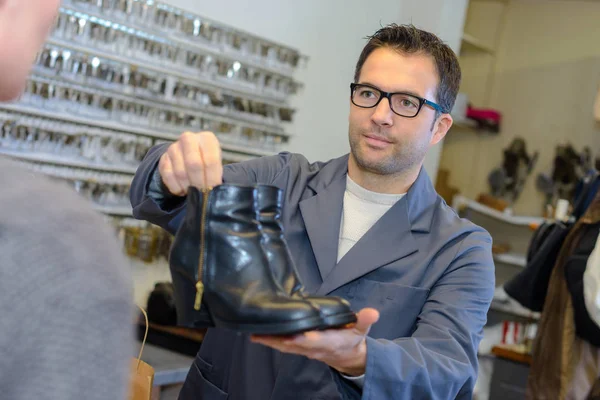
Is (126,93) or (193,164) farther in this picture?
(126,93)

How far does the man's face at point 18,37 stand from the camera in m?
0.61

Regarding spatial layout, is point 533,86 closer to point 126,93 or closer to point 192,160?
point 126,93

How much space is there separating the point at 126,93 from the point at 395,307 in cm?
253

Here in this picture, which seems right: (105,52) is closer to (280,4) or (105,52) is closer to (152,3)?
(152,3)

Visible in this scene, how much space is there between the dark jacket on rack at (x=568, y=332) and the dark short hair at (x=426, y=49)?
2.22 m

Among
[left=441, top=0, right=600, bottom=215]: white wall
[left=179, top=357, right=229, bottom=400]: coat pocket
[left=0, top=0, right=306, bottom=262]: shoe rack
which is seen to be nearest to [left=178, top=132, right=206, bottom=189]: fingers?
[left=179, top=357, right=229, bottom=400]: coat pocket

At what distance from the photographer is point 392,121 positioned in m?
1.84

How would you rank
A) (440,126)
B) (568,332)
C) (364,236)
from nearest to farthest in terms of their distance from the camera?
1. (364,236)
2. (440,126)
3. (568,332)

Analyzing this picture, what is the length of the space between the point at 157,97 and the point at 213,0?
0.68 m

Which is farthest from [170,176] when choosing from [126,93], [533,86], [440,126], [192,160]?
[533,86]

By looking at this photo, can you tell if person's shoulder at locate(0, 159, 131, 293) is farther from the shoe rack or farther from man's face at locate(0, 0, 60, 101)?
the shoe rack

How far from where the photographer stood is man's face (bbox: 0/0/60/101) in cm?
61

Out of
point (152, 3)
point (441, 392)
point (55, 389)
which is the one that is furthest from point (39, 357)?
point (152, 3)

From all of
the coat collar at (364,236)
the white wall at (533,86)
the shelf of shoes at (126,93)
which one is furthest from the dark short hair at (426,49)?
the white wall at (533,86)
